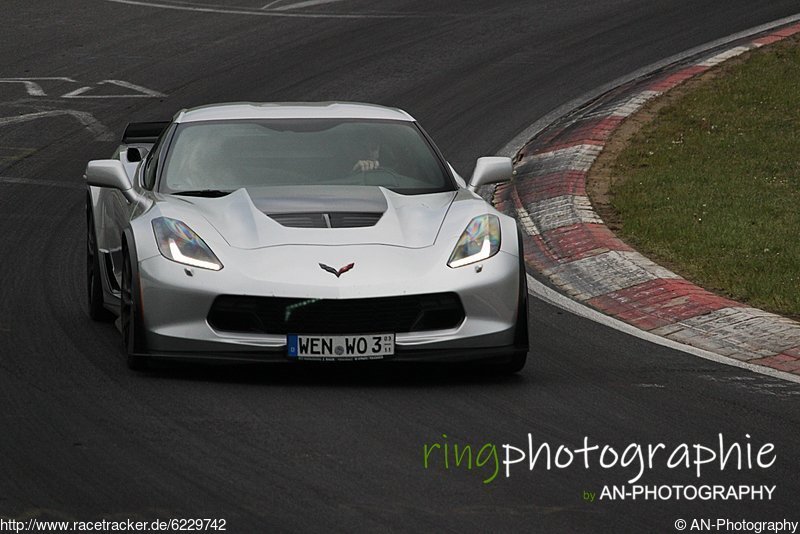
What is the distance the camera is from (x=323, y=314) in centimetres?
757

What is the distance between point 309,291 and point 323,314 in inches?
5.2

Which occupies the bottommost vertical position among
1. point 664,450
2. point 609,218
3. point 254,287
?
point 609,218

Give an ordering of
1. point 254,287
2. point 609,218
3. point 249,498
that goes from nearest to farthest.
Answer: point 249,498 → point 254,287 → point 609,218

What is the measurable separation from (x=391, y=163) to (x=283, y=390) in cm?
196

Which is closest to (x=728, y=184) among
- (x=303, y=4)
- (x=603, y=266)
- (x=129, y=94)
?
(x=603, y=266)

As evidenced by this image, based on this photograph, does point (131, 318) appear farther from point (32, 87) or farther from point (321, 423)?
point (32, 87)

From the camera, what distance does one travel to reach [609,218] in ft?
41.8

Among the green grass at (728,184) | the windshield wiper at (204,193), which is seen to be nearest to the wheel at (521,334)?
the windshield wiper at (204,193)

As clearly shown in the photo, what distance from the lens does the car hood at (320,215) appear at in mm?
7895

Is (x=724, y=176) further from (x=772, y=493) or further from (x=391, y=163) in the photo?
(x=772, y=493)

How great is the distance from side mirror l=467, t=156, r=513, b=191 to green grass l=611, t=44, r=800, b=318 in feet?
6.80

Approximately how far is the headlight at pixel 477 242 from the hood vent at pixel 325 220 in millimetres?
471

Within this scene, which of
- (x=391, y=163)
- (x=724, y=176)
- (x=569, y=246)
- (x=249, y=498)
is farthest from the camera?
(x=724, y=176)

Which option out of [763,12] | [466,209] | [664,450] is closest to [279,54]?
[763,12]
